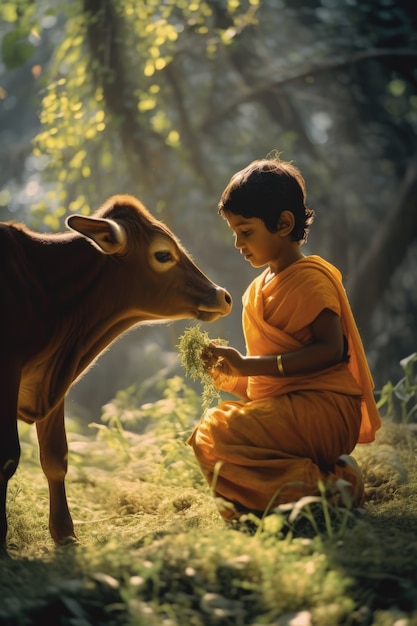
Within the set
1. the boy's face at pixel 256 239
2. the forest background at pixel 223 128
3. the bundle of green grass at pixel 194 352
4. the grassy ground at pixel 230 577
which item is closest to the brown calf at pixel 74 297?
the bundle of green grass at pixel 194 352

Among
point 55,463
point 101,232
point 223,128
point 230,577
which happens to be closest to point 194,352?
point 101,232

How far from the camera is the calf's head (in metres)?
3.58

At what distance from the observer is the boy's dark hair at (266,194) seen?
11.2 ft

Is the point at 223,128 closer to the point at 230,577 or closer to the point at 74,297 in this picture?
the point at 74,297

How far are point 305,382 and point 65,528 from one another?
1.27 meters

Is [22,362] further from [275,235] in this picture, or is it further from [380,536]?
[380,536]

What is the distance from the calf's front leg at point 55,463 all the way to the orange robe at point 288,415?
651 millimetres

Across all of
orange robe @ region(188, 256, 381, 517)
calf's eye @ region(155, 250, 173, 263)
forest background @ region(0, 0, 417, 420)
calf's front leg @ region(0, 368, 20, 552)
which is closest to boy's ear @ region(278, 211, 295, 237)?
orange robe @ region(188, 256, 381, 517)

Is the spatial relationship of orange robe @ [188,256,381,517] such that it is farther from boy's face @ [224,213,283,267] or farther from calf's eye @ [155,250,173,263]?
calf's eye @ [155,250,173,263]

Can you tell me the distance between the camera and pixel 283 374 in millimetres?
3355

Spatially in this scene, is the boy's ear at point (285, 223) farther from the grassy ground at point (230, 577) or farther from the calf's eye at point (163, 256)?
the grassy ground at point (230, 577)

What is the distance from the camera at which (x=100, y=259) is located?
356 centimetres

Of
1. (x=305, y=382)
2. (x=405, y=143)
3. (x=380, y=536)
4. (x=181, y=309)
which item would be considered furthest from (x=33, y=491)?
(x=405, y=143)

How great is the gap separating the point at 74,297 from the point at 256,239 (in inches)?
32.7
